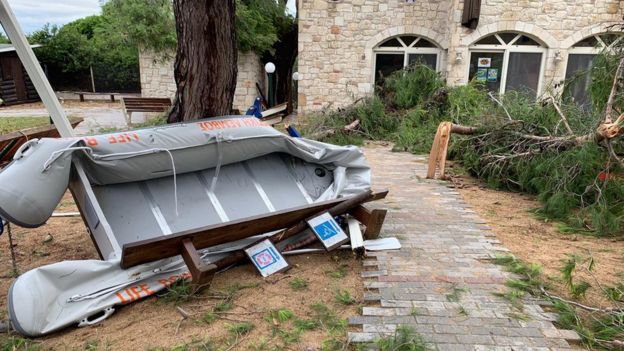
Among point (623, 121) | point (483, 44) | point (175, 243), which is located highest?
point (483, 44)

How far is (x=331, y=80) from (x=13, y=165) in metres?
10.3

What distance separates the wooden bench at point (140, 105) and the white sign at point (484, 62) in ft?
29.0

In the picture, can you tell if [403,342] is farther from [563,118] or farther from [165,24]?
[165,24]

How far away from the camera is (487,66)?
39.4 feet

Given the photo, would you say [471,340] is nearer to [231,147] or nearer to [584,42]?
[231,147]

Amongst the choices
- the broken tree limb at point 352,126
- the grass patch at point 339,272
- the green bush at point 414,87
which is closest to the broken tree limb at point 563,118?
the grass patch at point 339,272

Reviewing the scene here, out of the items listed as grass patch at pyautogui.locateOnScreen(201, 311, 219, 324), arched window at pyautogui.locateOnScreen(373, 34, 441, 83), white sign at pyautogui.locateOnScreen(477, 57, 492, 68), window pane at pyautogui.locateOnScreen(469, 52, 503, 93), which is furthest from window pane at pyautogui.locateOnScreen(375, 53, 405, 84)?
grass patch at pyautogui.locateOnScreen(201, 311, 219, 324)

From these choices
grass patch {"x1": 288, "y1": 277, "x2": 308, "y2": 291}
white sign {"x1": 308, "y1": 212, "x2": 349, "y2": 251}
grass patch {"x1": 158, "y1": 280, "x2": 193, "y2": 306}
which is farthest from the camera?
white sign {"x1": 308, "y1": 212, "x2": 349, "y2": 251}

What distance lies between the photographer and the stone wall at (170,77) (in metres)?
14.8

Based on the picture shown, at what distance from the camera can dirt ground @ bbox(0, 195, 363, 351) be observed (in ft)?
8.32

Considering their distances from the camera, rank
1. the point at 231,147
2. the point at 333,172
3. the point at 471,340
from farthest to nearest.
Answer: the point at 333,172, the point at 231,147, the point at 471,340

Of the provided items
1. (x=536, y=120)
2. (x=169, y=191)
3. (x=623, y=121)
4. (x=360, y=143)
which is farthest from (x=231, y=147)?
(x=360, y=143)

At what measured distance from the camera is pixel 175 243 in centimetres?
304

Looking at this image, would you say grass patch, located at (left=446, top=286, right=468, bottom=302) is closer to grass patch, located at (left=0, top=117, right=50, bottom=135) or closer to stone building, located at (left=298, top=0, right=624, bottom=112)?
stone building, located at (left=298, top=0, right=624, bottom=112)
